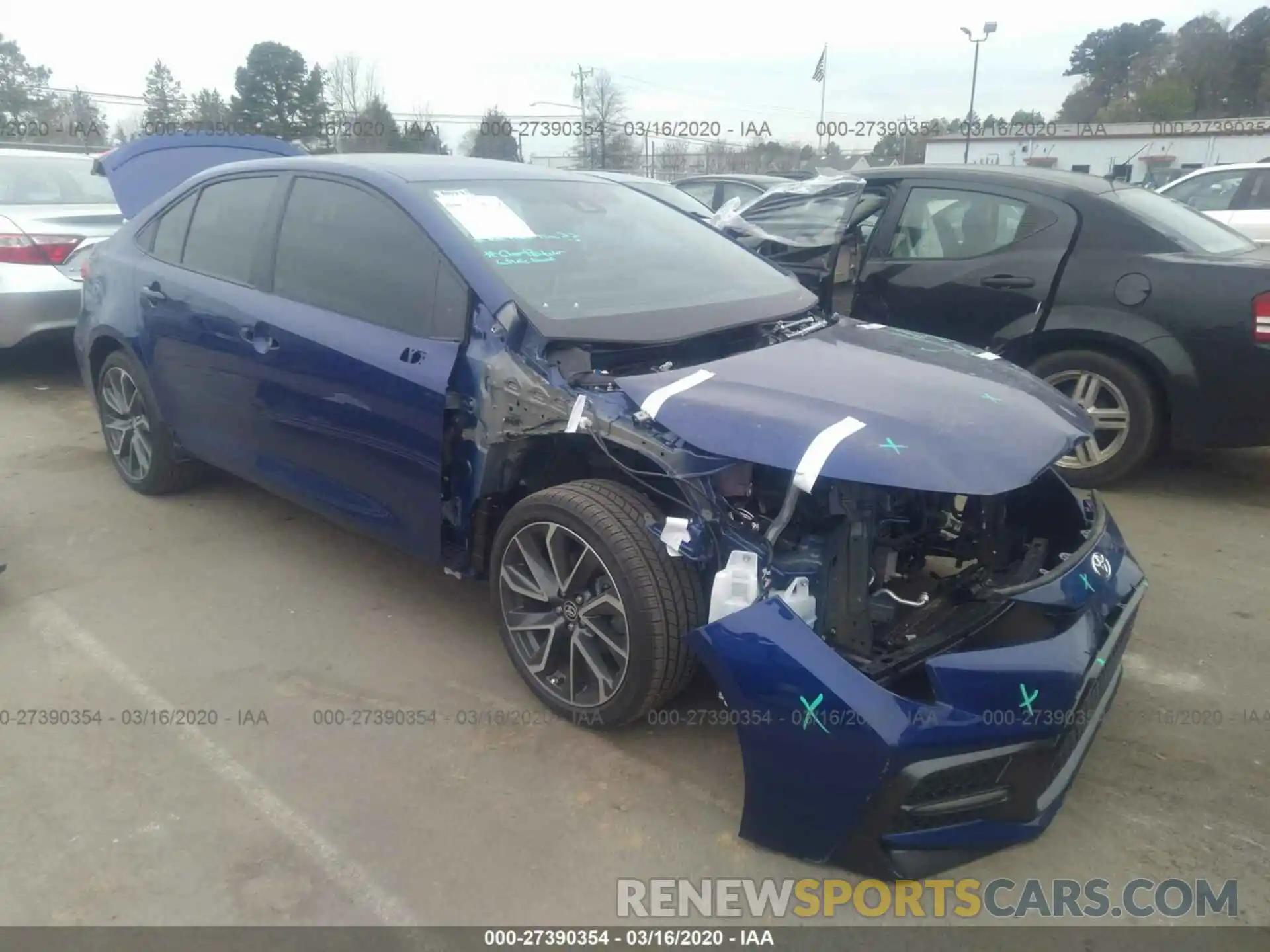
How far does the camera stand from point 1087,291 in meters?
4.82

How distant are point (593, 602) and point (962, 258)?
134 inches

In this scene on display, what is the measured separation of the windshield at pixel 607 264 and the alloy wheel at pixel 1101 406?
199 centimetres

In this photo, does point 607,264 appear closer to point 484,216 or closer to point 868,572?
point 484,216

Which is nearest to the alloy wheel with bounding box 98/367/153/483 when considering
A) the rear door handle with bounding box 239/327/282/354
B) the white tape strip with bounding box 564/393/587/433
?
the rear door handle with bounding box 239/327/282/354

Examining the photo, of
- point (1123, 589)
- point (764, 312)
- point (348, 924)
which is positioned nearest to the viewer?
point (348, 924)

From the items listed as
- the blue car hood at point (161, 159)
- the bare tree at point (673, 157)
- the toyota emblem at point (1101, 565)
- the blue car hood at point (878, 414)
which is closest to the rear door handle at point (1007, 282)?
the blue car hood at point (878, 414)

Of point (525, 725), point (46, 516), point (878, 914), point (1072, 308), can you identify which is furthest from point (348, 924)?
point (1072, 308)

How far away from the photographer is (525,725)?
2971 mm

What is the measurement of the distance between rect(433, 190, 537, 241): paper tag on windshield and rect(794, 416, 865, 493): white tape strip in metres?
1.48

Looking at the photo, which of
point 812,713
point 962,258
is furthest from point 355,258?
point 962,258

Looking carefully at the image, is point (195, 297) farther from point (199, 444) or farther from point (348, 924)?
point (348, 924)

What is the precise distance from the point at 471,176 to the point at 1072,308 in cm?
311

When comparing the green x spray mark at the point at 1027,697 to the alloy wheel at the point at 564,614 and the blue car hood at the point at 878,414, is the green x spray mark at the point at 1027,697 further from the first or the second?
the alloy wheel at the point at 564,614

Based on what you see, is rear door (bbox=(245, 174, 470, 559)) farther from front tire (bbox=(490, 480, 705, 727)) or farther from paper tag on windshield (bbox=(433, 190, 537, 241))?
front tire (bbox=(490, 480, 705, 727))
